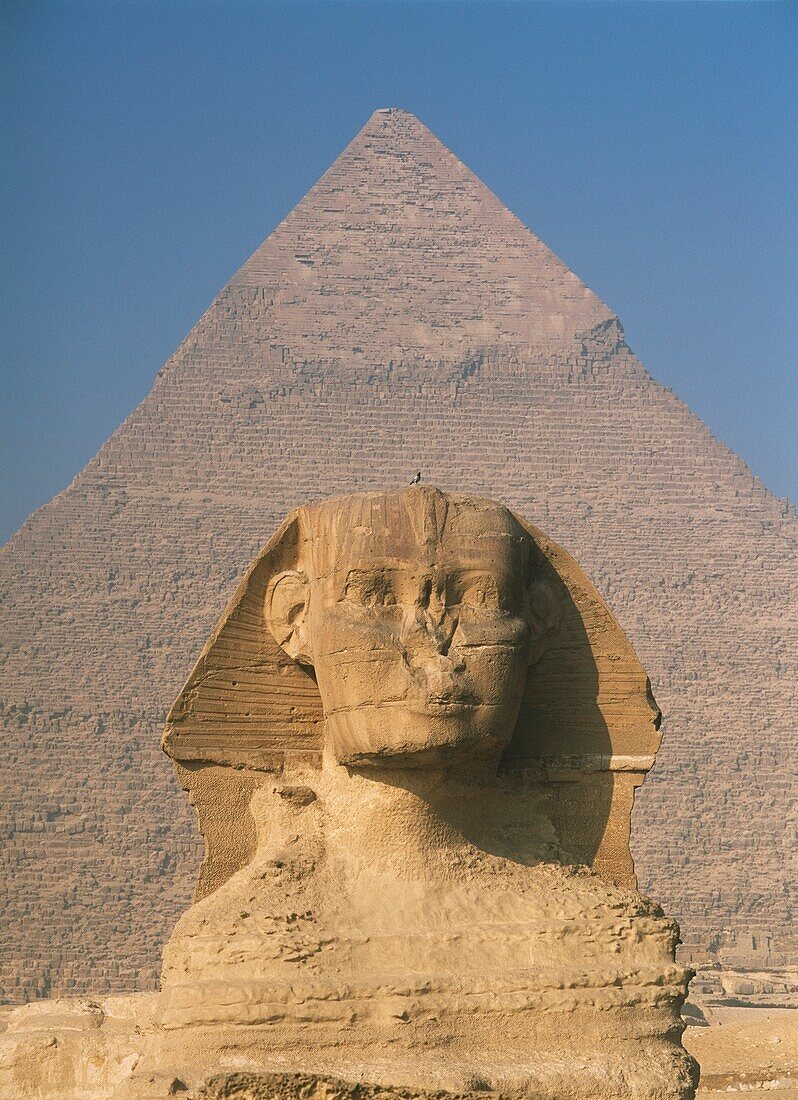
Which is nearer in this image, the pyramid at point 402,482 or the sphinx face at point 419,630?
the sphinx face at point 419,630

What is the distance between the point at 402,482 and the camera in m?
105

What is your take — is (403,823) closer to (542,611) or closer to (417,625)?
(417,625)

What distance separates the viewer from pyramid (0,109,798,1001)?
10788 cm

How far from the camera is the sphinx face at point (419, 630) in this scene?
4.81m

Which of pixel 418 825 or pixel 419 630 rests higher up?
pixel 419 630

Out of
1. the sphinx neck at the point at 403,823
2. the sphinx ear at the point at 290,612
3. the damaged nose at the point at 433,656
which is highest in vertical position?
the sphinx ear at the point at 290,612

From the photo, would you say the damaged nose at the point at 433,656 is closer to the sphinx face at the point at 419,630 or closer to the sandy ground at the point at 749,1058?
the sphinx face at the point at 419,630

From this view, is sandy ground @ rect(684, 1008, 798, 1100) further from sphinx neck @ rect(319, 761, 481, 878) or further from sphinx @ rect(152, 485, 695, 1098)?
sphinx neck @ rect(319, 761, 481, 878)

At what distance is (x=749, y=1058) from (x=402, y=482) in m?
96.6

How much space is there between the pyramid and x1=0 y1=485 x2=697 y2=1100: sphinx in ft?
320

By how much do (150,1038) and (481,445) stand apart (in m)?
115

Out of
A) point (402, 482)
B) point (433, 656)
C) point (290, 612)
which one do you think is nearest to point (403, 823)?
point (433, 656)

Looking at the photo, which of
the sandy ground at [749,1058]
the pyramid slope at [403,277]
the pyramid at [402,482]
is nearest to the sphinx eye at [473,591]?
the sandy ground at [749,1058]

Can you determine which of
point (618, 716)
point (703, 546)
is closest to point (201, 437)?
point (703, 546)
